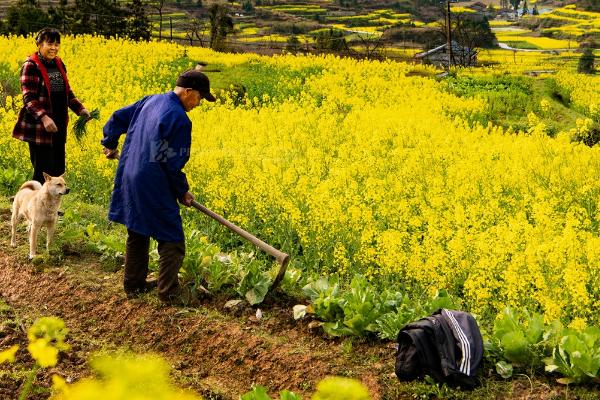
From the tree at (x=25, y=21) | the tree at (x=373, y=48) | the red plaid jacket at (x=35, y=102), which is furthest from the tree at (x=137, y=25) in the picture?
the red plaid jacket at (x=35, y=102)

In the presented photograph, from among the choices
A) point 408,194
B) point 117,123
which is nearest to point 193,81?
point 117,123

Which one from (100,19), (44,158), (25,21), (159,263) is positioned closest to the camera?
(159,263)

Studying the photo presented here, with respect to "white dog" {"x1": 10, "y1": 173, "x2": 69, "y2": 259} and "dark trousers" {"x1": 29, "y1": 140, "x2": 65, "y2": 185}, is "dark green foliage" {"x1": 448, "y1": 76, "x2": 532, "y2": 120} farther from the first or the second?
"white dog" {"x1": 10, "y1": 173, "x2": 69, "y2": 259}

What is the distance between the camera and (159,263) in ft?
18.1

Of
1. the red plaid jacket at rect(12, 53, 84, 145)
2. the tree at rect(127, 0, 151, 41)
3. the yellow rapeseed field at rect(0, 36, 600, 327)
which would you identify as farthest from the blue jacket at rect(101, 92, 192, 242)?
the tree at rect(127, 0, 151, 41)

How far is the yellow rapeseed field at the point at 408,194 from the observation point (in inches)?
216

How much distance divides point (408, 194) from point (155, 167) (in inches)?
171

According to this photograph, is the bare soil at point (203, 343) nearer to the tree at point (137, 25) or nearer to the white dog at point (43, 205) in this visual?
the white dog at point (43, 205)

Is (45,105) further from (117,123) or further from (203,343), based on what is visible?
(203,343)

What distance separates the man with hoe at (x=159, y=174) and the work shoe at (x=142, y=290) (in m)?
0.19

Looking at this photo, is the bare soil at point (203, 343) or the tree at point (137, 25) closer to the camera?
the bare soil at point (203, 343)

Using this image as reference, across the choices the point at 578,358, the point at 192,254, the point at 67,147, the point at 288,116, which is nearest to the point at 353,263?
the point at 192,254

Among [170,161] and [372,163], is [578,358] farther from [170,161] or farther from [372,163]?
[372,163]

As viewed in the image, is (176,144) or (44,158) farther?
(44,158)
